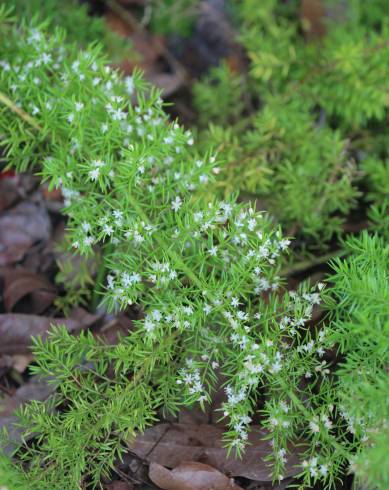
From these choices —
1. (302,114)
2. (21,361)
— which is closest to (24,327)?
(21,361)

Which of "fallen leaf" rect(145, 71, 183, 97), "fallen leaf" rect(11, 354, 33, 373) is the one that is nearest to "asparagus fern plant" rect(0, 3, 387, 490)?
"fallen leaf" rect(11, 354, 33, 373)

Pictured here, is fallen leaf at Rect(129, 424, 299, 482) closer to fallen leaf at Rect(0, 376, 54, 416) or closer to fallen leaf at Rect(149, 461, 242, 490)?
fallen leaf at Rect(149, 461, 242, 490)

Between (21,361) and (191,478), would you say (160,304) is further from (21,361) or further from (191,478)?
(21,361)

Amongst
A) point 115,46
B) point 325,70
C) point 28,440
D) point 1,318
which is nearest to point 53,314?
point 1,318

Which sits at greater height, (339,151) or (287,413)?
(339,151)

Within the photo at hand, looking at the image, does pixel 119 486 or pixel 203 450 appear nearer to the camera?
pixel 119 486

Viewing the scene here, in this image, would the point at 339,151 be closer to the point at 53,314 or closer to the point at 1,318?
the point at 53,314

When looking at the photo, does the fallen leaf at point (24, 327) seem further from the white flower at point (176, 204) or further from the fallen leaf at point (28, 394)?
the white flower at point (176, 204)
